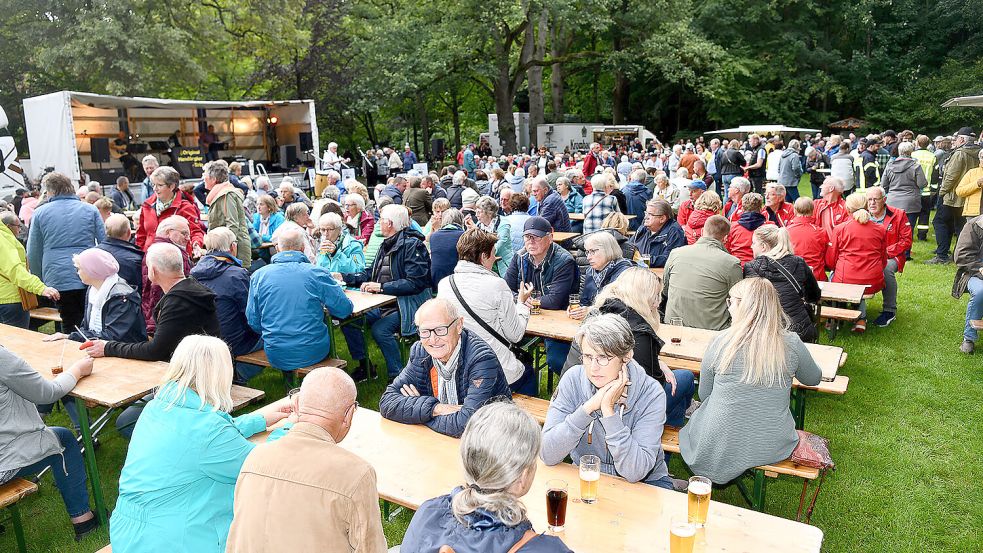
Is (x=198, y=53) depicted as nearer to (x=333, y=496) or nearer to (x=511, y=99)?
(x=511, y=99)

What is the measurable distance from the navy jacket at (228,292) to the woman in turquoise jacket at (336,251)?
101 centimetres

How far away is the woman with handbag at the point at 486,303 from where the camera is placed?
161 inches

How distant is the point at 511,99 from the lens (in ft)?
83.6

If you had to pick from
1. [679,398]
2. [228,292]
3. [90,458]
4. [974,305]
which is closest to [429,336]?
[679,398]

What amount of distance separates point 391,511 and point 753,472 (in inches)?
80.1

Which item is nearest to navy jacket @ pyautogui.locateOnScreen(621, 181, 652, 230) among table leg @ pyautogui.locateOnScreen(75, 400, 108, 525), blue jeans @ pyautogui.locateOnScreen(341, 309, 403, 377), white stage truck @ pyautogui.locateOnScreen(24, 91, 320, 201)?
blue jeans @ pyautogui.locateOnScreen(341, 309, 403, 377)

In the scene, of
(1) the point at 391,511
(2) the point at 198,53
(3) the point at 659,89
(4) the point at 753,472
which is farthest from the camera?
(3) the point at 659,89

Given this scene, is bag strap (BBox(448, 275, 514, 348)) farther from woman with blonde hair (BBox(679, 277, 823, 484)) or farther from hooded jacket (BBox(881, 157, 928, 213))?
hooded jacket (BBox(881, 157, 928, 213))

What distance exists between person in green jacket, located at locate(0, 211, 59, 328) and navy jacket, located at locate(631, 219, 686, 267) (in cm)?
513

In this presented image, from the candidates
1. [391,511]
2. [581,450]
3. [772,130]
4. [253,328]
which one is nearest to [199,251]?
[253,328]

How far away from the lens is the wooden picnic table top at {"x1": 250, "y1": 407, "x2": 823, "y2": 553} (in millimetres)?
2266

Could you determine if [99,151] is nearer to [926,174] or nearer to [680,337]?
[680,337]

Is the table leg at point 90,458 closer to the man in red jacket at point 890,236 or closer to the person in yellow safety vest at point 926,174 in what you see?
the man in red jacket at point 890,236

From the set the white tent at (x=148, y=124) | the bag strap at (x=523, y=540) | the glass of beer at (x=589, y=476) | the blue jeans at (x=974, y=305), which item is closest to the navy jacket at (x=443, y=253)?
the glass of beer at (x=589, y=476)
